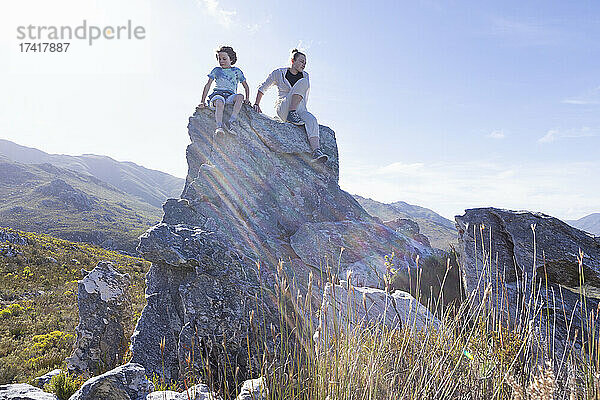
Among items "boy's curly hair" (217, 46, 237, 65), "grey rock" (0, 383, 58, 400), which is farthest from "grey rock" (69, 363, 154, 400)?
"boy's curly hair" (217, 46, 237, 65)

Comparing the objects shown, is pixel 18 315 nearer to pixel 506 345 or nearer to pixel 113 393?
pixel 113 393

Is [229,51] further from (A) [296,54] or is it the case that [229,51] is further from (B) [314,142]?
(B) [314,142]

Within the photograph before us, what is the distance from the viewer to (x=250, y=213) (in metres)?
8.23

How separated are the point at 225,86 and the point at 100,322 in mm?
A: 6763

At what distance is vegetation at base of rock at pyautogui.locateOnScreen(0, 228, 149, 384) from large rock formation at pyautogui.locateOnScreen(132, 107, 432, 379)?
228 centimetres

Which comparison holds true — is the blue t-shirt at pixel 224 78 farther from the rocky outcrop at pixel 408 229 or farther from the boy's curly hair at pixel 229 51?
the rocky outcrop at pixel 408 229

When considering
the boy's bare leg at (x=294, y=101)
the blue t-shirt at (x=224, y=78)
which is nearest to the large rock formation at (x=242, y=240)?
the boy's bare leg at (x=294, y=101)

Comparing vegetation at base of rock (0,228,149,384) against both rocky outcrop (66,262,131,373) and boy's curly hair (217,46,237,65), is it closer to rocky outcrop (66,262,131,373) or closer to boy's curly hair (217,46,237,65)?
rocky outcrop (66,262,131,373)

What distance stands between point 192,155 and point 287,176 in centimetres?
324

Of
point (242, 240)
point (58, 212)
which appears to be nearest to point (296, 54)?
point (242, 240)

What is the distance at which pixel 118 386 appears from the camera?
3.29m

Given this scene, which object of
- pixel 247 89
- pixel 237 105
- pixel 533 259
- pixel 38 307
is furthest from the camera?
pixel 38 307

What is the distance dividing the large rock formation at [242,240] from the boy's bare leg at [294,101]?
0.61 m

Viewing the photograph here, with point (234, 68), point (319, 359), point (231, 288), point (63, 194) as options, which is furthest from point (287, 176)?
point (63, 194)
